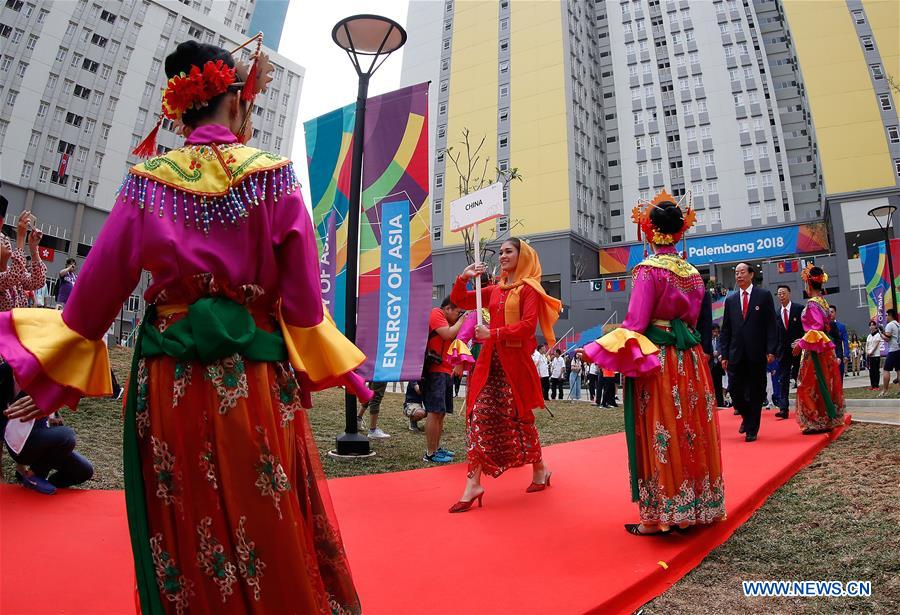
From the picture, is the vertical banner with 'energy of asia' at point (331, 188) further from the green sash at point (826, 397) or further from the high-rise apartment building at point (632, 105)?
the high-rise apartment building at point (632, 105)

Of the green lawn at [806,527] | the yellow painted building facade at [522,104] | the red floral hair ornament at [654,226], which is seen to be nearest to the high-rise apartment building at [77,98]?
the yellow painted building facade at [522,104]

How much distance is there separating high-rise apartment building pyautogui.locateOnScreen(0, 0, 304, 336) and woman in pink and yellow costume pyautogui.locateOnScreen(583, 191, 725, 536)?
3018cm

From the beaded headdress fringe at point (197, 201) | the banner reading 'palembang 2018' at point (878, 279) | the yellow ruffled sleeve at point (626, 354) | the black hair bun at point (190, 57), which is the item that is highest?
the banner reading 'palembang 2018' at point (878, 279)

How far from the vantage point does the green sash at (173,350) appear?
157 cm

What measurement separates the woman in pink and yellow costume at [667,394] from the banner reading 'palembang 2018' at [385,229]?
258 cm

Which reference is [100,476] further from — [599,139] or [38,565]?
[599,139]

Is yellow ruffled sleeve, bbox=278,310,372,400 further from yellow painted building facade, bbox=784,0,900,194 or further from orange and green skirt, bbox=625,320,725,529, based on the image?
yellow painted building facade, bbox=784,0,900,194

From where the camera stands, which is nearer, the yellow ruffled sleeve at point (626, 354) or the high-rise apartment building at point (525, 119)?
the yellow ruffled sleeve at point (626, 354)

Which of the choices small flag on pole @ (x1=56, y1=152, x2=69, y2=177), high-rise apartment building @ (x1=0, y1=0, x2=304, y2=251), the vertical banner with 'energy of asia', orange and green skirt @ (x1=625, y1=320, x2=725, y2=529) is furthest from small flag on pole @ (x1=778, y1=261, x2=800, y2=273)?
small flag on pole @ (x1=56, y1=152, x2=69, y2=177)

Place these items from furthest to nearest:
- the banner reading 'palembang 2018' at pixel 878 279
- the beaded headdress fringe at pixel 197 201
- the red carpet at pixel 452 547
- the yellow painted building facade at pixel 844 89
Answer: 1. the yellow painted building facade at pixel 844 89
2. the banner reading 'palembang 2018' at pixel 878 279
3. the red carpet at pixel 452 547
4. the beaded headdress fringe at pixel 197 201

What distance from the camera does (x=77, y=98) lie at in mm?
34688

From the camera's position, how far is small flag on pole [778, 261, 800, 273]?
31566 mm

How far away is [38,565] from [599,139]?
44.6m

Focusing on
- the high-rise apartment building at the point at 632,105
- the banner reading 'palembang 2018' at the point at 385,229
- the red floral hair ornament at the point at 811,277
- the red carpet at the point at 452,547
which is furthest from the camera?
the high-rise apartment building at the point at 632,105
